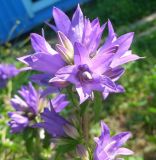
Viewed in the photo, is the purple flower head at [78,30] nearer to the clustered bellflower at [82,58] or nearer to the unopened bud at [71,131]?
the clustered bellflower at [82,58]

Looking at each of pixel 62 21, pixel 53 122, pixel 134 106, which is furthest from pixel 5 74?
pixel 62 21

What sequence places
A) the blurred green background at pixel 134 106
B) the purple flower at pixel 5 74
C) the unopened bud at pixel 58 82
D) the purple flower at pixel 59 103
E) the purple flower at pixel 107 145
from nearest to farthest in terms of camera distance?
1. the unopened bud at pixel 58 82
2. the purple flower at pixel 107 145
3. the purple flower at pixel 59 103
4. the blurred green background at pixel 134 106
5. the purple flower at pixel 5 74

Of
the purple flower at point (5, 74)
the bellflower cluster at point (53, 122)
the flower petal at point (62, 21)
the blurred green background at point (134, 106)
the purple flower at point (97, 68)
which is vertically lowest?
the blurred green background at point (134, 106)

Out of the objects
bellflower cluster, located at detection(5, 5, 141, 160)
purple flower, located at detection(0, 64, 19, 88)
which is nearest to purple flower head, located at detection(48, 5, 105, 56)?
bellflower cluster, located at detection(5, 5, 141, 160)

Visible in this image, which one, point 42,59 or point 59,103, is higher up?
point 42,59

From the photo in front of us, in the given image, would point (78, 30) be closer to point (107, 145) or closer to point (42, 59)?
point (42, 59)

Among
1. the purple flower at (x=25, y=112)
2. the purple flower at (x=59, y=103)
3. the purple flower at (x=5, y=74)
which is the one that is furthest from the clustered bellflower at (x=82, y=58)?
the purple flower at (x=5, y=74)

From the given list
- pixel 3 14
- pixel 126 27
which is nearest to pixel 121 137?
pixel 126 27
